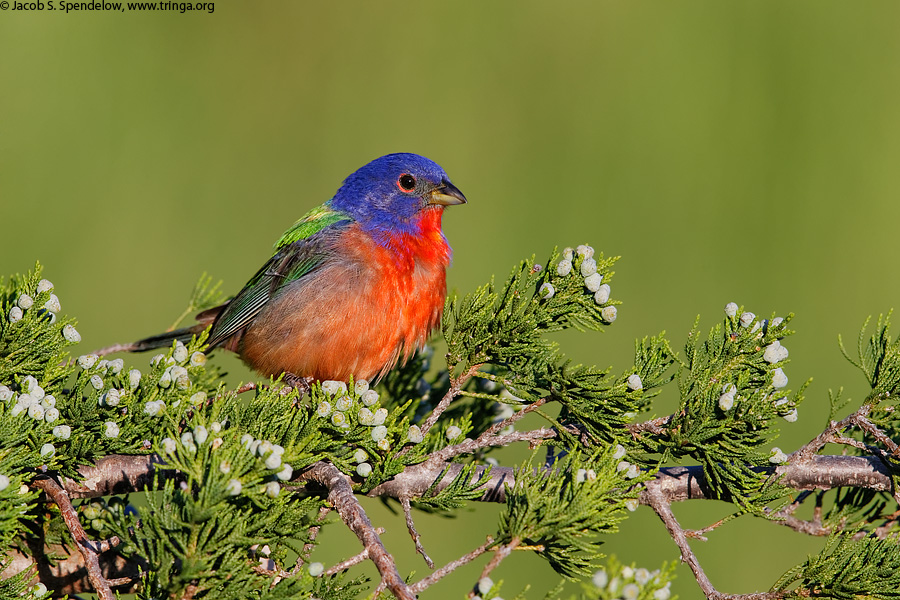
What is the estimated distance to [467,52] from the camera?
22.1 feet

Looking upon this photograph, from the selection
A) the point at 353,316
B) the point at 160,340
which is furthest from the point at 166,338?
the point at 353,316

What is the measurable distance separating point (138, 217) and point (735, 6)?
15.9 feet

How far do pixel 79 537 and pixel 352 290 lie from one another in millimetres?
1861

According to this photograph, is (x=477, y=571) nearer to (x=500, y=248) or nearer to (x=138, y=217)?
(x=500, y=248)

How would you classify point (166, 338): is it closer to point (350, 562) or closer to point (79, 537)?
point (79, 537)

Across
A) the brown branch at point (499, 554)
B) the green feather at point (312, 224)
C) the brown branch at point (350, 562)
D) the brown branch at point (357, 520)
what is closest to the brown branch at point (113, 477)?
the brown branch at point (357, 520)

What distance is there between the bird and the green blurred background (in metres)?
1.72

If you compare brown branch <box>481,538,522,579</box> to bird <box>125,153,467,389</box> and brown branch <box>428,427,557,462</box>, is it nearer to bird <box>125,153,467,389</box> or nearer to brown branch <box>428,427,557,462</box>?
brown branch <box>428,427,557,462</box>

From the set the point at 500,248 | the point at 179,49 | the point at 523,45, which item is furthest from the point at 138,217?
the point at 523,45

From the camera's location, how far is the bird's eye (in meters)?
4.18

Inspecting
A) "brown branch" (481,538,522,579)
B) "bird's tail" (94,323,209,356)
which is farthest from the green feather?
"brown branch" (481,538,522,579)

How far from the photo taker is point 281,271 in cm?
395

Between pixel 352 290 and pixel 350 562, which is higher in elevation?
pixel 352 290

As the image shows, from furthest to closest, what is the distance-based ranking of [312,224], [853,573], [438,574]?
[312,224] → [853,573] → [438,574]
